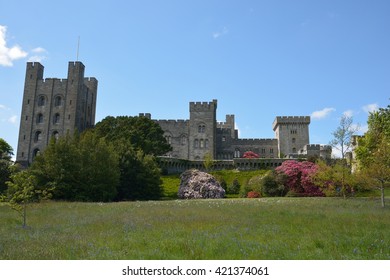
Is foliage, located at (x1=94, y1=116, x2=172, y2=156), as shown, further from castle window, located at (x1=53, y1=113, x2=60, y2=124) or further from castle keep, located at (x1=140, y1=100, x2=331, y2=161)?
castle window, located at (x1=53, y1=113, x2=60, y2=124)

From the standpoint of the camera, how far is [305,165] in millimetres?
39125

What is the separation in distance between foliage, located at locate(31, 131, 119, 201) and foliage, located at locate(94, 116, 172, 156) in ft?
79.4

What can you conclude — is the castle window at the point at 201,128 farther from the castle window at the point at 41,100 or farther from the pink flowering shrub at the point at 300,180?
the pink flowering shrub at the point at 300,180

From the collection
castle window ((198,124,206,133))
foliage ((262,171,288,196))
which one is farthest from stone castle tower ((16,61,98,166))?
foliage ((262,171,288,196))

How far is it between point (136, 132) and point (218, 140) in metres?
30.2

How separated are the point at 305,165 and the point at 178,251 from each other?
33617mm

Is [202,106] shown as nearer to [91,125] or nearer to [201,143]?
[201,143]

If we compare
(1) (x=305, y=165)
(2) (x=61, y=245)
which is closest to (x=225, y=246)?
(2) (x=61, y=245)

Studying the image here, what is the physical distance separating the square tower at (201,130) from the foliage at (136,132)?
17308mm

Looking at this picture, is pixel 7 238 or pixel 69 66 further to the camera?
pixel 69 66

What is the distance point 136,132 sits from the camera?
57.3 m

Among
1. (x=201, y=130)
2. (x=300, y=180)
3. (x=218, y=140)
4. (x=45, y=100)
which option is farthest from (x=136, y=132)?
(x=218, y=140)

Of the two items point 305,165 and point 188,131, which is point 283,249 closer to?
point 305,165

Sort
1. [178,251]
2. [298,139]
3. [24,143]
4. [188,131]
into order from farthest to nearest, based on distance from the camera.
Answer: [298,139]
[188,131]
[24,143]
[178,251]
